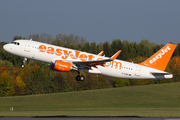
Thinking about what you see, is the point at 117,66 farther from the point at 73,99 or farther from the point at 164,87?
the point at 164,87

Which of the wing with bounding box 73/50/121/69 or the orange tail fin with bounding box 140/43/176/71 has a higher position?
the orange tail fin with bounding box 140/43/176/71

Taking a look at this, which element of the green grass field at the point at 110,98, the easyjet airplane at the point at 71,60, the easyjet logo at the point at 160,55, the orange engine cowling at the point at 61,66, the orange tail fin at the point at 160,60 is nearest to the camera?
→ the orange engine cowling at the point at 61,66

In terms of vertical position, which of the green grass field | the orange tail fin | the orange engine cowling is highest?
the orange tail fin

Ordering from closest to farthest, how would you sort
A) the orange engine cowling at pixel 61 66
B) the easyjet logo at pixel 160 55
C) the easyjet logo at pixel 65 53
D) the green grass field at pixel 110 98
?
the orange engine cowling at pixel 61 66 → the easyjet logo at pixel 65 53 → the easyjet logo at pixel 160 55 → the green grass field at pixel 110 98

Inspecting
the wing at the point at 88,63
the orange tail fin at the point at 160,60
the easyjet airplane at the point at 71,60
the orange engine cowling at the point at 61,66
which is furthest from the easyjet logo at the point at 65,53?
the orange tail fin at the point at 160,60

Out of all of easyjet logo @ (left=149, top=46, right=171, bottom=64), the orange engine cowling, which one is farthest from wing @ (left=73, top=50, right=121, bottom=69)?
easyjet logo @ (left=149, top=46, right=171, bottom=64)

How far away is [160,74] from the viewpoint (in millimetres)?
45625

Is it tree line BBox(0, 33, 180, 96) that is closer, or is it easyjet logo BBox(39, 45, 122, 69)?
easyjet logo BBox(39, 45, 122, 69)

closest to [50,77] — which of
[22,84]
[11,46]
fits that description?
[22,84]

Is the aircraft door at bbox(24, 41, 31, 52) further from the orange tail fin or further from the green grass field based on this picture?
the green grass field

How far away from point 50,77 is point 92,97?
20576mm

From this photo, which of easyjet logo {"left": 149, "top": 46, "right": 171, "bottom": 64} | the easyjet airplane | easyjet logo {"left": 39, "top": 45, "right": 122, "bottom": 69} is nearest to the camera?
the easyjet airplane

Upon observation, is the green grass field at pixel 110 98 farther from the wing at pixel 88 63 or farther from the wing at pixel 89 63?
the wing at pixel 88 63

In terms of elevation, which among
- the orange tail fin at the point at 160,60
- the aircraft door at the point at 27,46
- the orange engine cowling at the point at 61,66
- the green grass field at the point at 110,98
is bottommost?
the green grass field at the point at 110,98
